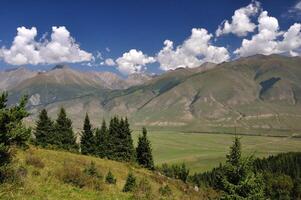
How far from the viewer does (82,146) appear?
73562 millimetres

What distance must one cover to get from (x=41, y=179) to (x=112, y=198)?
540cm

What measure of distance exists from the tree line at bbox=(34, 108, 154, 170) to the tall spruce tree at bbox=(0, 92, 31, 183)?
46.4 m

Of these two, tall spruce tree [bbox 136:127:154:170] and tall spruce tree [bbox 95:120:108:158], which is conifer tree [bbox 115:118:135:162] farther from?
tall spruce tree [bbox 95:120:108:158]

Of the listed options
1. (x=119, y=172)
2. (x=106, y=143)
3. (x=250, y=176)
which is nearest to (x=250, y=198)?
(x=250, y=176)

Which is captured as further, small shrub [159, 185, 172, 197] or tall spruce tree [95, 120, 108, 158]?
tall spruce tree [95, 120, 108, 158]

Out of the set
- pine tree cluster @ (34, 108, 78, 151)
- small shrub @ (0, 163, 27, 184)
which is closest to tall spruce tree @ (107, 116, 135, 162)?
pine tree cluster @ (34, 108, 78, 151)

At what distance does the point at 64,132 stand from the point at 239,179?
51300 mm

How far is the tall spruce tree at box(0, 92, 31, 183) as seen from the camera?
1898cm

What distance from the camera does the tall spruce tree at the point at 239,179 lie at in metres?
23.0

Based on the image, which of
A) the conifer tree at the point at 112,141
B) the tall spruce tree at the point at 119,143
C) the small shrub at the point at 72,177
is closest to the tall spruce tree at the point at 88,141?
the conifer tree at the point at 112,141

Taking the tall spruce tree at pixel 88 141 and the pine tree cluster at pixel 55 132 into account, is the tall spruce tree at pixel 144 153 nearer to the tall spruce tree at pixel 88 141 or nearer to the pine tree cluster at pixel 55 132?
the tall spruce tree at pixel 88 141

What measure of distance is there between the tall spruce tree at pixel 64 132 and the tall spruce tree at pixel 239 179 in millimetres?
48318

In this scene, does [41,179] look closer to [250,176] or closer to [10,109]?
[10,109]

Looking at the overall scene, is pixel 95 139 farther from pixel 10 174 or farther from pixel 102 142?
pixel 10 174
